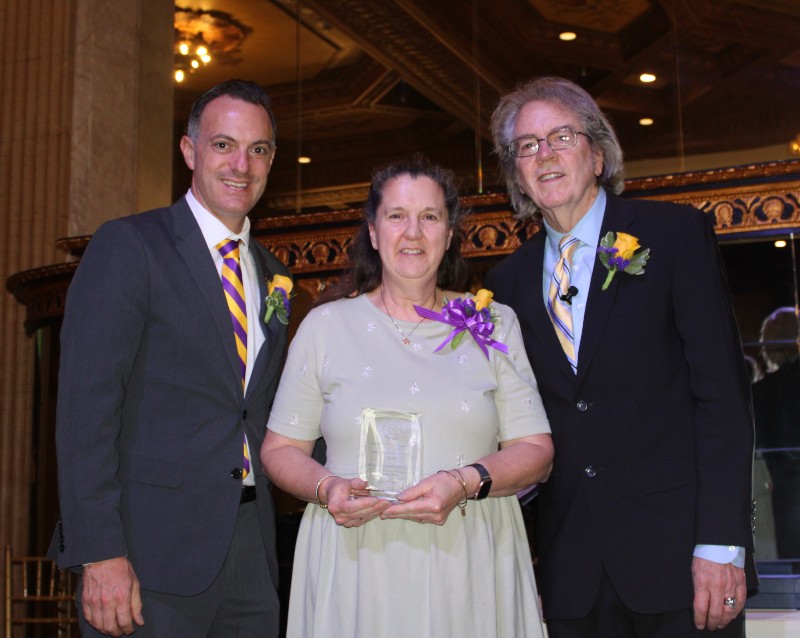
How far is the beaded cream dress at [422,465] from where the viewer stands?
2348 mm

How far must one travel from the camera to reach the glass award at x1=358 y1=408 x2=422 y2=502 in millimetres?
2307

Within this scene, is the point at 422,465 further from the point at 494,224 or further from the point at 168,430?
the point at 494,224

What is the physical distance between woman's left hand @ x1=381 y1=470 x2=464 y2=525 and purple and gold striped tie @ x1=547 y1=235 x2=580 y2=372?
53 centimetres

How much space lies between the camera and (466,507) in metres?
2.42

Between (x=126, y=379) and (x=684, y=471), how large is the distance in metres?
1.42

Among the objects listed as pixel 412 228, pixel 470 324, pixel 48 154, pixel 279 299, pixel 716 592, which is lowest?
pixel 716 592

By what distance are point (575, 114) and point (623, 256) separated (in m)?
0.49

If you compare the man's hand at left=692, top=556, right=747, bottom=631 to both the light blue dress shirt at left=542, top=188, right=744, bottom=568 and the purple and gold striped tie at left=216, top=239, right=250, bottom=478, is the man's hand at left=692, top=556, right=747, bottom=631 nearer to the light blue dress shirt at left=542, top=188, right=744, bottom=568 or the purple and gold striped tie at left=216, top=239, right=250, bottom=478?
the light blue dress shirt at left=542, top=188, right=744, bottom=568

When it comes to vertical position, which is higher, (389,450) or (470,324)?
(470,324)

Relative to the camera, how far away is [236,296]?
2799 millimetres

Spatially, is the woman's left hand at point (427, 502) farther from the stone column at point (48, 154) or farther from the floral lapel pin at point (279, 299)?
the stone column at point (48, 154)

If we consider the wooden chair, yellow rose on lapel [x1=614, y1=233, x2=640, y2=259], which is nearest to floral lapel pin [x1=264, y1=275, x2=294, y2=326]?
yellow rose on lapel [x1=614, y1=233, x2=640, y2=259]

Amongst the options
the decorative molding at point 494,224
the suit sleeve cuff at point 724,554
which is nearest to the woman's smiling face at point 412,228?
the suit sleeve cuff at point 724,554

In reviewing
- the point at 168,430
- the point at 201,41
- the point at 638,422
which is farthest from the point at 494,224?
the point at 201,41
